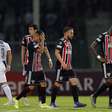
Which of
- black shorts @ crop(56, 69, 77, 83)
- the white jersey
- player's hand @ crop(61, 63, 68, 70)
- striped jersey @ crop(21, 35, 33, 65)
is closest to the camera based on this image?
player's hand @ crop(61, 63, 68, 70)

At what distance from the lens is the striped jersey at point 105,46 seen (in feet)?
58.1

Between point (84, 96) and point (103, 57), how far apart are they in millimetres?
6486

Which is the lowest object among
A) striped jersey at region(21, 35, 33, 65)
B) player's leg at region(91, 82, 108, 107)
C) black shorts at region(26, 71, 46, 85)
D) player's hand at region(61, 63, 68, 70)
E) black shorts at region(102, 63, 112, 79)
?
player's leg at region(91, 82, 108, 107)

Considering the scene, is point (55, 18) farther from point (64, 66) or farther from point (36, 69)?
point (64, 66)

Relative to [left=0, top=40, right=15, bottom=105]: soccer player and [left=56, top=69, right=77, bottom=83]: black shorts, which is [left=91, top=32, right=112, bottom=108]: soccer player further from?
[left=0, top=40, right=15, bottom=105]: soccer player

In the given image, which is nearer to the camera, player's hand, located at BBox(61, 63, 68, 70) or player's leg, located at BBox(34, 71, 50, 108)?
player's hand, located at BBox(61, 63, 68, 70)

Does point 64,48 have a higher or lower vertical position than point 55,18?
lower

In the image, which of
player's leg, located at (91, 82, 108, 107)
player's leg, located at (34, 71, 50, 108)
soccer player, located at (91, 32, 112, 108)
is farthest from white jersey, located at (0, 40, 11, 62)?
player's leg, located at (91, 82, 108, 107)

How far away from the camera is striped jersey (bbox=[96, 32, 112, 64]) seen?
58.1ft

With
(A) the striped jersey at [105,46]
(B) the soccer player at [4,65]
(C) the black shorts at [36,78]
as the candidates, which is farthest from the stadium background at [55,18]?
(C) the black shorts at [36,78]

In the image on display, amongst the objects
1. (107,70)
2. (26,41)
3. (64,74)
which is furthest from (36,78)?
(107,70)

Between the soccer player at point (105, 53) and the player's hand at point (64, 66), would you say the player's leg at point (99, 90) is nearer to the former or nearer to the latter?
the soccer player at point (105, 53)

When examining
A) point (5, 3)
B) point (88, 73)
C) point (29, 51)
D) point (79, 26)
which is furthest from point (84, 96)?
point (29, 51)

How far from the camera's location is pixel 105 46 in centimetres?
1775
